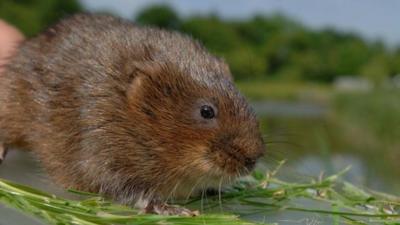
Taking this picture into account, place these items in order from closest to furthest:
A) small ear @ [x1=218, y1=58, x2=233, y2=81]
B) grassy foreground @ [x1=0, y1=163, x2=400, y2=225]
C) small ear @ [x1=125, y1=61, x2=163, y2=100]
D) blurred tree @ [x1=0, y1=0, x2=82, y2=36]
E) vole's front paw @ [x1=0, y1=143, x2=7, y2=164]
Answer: grassy foreground @ [x1=0, y1=163, x2=400, y2=225] < small ear @ [x1=125, y1=61, x2=163, y2=100] < small ear @ [x1=218, y1=58, x2=233, y2=81] < vole's front paw @ [x1=0, y1=143, x2=7, y2=164] < blurred tree @ [x1=0, y1=0, x2=82, y2=36]

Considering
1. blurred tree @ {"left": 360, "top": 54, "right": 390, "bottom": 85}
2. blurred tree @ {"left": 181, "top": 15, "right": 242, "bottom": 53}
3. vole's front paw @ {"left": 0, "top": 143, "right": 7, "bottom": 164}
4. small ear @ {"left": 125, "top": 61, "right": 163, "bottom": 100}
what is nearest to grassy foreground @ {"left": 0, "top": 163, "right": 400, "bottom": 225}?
small ear @ {"left": 125, "top": 61, "right": 163, "bottom": 100}

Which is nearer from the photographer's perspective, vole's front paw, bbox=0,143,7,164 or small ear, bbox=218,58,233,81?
small ear, bbox=218,58,233,81

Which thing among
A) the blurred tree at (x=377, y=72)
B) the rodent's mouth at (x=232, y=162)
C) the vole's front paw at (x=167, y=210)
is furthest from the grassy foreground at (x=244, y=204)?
the blurred tree at (x=377, y=72)

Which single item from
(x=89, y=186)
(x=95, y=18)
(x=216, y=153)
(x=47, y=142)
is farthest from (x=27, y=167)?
(x=216, y=153)

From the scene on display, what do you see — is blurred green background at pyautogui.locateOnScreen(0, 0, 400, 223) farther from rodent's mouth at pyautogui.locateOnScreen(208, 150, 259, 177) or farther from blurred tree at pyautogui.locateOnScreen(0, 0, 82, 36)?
rodent's mouth at pyautogui.locateOnScreen(208, 150, 259, 177)

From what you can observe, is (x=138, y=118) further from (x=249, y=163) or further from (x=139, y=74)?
(x=249, y=163)

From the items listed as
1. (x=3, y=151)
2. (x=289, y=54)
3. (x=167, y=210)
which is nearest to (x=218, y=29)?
(x=289, y=54)
